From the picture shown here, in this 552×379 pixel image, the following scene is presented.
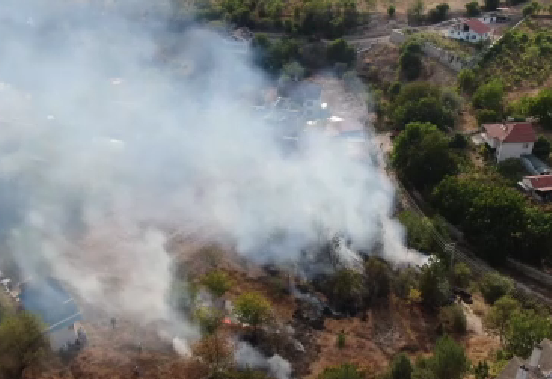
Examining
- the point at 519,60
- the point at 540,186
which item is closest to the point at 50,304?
the point at 540,186

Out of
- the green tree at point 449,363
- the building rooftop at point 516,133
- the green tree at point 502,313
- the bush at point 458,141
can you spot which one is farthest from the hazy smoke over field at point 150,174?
the green tree at point 449,363

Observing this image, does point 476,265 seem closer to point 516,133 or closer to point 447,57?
point 516,133

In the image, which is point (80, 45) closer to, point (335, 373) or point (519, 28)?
point (519, 28)

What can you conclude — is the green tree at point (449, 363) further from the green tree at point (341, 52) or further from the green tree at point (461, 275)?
the green tree at point (341, 52)

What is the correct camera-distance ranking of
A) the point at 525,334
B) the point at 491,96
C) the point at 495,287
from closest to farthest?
the point at 525,334 → the point at 495,287 → the point at 491,96

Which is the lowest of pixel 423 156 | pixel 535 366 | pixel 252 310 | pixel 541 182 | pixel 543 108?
pixel 252 310

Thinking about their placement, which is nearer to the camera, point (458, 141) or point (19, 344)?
point (19, 344)

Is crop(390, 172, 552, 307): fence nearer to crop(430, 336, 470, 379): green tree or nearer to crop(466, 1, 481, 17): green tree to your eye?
crop(430, 336, 470, 379): green tree
